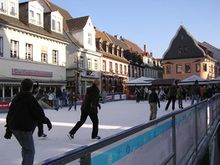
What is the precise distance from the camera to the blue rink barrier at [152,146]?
2723 millimetres

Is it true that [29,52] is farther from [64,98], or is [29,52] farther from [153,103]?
[153,103]

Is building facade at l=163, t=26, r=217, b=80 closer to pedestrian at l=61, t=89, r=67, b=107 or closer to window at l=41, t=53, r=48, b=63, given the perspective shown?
window at l=41, t=53, r=48, b=63

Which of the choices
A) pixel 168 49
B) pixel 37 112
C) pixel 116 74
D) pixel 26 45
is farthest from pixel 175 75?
pixel 37 112

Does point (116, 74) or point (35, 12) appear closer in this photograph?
point (35, 12)

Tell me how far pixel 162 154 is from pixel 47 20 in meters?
34.1

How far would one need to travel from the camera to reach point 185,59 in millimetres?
66375

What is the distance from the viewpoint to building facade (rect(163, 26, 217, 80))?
65.2 metres

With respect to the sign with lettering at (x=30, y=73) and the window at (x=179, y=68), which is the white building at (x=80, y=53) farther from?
the window at (x=179, y=68)

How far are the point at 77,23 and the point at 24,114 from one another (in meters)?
40.8

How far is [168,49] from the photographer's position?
6850cm

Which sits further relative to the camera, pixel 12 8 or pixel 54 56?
pixel 54 56

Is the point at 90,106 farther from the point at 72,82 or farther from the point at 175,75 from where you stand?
the point at 175,75

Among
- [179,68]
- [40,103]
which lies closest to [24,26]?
[40,103]

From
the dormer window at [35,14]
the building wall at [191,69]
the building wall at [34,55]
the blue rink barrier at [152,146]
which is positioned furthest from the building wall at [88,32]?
the blue rink barrier at [152,146]
